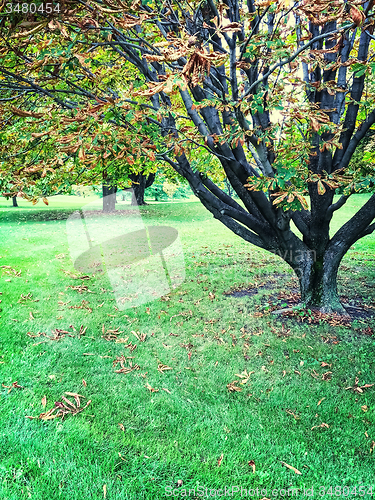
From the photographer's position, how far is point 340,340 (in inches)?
182

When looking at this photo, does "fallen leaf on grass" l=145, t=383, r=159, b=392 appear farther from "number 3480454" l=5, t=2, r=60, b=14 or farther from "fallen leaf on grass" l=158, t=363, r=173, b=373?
"number 3480454" l=5, t=2, r=60, b=14

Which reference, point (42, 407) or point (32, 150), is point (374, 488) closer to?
point (42, 407)

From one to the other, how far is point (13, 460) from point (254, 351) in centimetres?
295

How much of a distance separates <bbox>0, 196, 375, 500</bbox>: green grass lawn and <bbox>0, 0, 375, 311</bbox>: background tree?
1.58m

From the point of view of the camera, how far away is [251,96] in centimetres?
356

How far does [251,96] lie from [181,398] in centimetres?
338

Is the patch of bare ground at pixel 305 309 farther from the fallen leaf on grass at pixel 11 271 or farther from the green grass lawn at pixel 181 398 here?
the fallen leaf on grass at pixel 11 271

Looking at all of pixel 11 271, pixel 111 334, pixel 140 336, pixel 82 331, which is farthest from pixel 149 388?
pixel 11 271

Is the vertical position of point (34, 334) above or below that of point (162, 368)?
above

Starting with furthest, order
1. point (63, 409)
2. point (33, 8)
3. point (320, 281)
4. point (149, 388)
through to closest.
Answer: point (320, 281) → point (149, 388) → point (63, 409) → point (33, 8)

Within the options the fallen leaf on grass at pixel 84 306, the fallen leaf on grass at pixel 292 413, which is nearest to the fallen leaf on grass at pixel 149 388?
the fallen leaf on grass at pixel 292 413

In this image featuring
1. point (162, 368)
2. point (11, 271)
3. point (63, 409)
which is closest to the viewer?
point (63, 409)

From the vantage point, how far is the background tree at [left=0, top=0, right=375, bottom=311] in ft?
9.92

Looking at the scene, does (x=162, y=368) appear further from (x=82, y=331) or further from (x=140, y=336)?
(x=82, y=331)
